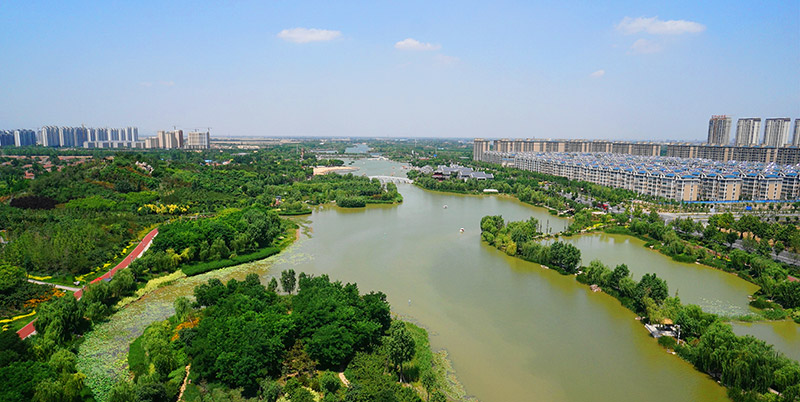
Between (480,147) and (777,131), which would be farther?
(480,147)

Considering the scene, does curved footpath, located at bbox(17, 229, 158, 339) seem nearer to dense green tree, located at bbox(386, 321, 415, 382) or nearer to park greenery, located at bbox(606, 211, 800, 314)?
dense green tree, located at bbox(386, 321, 415, 382)

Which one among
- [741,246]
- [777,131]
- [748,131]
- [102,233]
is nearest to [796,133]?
[777,131]

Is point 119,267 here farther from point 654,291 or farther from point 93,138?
point 93,138

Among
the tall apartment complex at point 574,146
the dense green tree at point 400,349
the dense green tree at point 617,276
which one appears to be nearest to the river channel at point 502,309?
the dense green tree at point 617,276

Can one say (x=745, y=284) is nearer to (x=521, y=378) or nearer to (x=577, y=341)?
(x=577, y=341)

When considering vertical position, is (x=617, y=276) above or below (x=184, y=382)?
above

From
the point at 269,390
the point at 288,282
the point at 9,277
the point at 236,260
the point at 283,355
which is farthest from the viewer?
the point at 236,260
